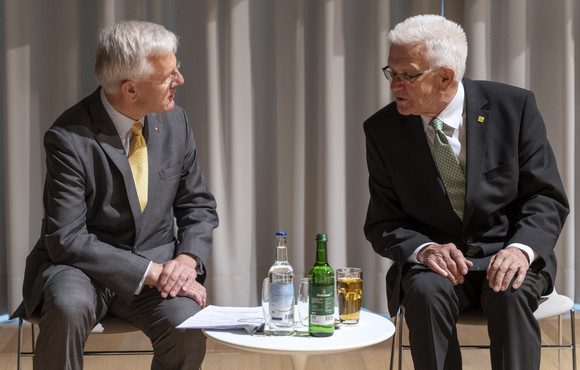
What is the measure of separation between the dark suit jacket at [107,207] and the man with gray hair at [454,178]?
689mm

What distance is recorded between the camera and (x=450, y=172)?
2.68 metres

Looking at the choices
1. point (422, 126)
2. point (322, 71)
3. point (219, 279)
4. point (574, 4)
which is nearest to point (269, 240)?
point (219, 279)

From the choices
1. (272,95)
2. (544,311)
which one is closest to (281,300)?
(544,311)

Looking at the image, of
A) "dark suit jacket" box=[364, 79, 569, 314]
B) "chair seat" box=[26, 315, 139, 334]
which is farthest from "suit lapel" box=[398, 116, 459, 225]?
"chair seat" box=[26, 315, 139, 334]

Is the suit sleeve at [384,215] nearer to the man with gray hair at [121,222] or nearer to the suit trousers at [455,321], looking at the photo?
the suit trousers at [455,321]

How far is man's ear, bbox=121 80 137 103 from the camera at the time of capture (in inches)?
104

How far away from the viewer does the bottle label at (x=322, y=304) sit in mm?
2160

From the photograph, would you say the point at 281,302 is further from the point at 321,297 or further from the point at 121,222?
the point at 121,222

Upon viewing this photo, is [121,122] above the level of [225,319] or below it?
above

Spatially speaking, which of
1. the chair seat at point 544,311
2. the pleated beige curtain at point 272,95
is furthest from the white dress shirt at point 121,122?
the pleated beige curtain at point 272,95

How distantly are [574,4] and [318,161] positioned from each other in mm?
1622

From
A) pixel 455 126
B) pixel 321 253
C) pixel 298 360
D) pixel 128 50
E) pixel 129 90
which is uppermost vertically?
pixel 128 50

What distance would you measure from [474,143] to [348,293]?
2.37 ft

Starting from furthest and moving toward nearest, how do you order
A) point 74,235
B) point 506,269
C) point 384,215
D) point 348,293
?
point 384,215 → point 74,235 → point 506,269 → point 348,293
